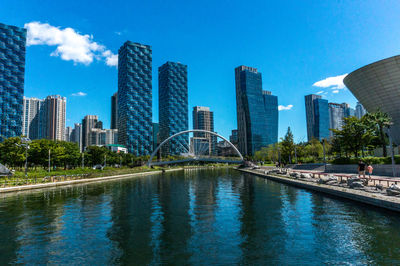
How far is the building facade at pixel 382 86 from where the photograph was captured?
6131 cm

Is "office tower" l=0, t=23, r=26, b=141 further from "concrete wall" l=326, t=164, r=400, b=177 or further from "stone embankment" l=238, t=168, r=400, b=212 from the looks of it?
"stone embankment" l=238, t=168, r=400, b=212

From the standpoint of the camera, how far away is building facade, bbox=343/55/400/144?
6131 centimetres

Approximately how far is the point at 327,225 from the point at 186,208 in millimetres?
11307

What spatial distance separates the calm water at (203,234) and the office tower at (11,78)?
150304 millimetres

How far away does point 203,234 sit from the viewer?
1403 centimetres

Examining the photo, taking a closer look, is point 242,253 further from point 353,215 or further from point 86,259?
point 353,215

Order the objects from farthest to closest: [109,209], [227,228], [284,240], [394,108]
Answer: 1. [394,108]
2. [109,209]
3. [227,228]
4. [284,240]

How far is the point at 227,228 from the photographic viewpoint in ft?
49.7

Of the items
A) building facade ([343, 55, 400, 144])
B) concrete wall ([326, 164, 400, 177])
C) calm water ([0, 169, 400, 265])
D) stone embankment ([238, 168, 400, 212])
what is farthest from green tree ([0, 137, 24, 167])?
building facade ([343, 55, 400, 144])

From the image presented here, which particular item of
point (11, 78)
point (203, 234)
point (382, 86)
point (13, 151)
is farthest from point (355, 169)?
point (11, 78)

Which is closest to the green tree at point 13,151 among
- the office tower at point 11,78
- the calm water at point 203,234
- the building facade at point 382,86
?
the calm water at point 203,234

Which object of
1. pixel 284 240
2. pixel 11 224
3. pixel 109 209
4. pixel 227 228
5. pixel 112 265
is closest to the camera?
pixel 112 265

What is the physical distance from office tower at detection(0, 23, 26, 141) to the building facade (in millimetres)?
165859

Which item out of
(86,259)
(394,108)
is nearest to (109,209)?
(86,259)
